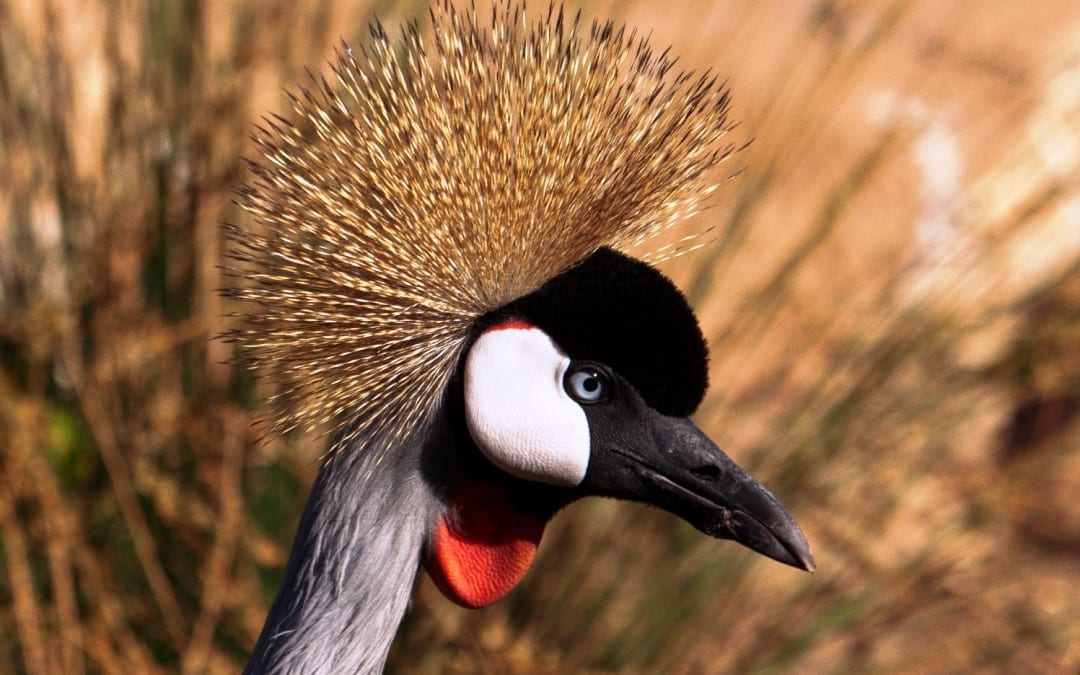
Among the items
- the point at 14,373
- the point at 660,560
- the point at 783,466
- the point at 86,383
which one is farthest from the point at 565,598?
the point at 14,373

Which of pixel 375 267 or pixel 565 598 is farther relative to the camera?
pixel 565 598

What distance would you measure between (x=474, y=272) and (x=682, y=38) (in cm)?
135

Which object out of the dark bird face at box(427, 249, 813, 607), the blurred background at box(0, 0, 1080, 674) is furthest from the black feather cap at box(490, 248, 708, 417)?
the blurred background at box(0, 0, 1080, 674)

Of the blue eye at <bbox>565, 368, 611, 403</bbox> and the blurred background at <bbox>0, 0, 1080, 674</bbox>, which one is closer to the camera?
the blue eye at <bbox>565, 368, 611, 403</bbox>

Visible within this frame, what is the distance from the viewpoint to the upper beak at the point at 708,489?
908 mm

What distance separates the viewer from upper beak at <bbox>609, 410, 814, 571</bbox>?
0.91 meters

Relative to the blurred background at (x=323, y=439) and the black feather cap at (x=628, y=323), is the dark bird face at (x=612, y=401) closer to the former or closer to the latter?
the black feather cap at (x=628, y=323)

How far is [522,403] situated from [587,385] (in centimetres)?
5

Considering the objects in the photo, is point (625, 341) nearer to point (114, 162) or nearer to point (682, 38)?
point (114, 162)

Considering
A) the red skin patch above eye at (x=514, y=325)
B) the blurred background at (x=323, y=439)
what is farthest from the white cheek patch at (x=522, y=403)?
the blurred background at (x=323, y=439)

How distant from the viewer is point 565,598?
5.98 feet

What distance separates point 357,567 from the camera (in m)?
0.93

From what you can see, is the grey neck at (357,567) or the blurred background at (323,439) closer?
the grey neck at (357,567)

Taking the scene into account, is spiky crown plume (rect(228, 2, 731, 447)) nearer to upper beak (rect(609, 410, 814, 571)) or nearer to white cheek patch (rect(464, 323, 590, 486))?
white cheek patch (rect(464, 323, 590, 486))
